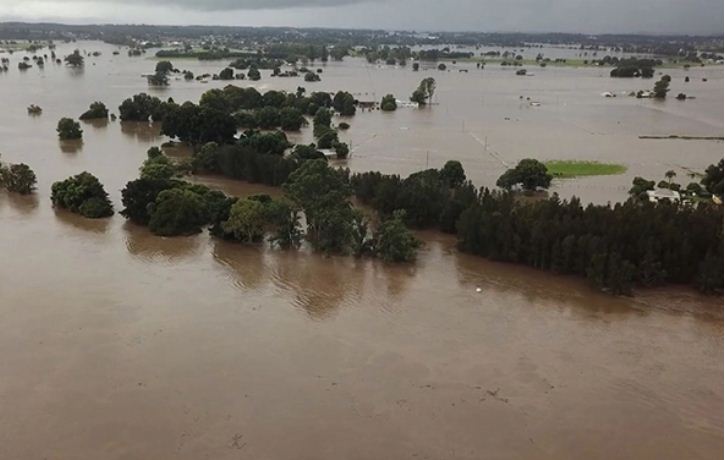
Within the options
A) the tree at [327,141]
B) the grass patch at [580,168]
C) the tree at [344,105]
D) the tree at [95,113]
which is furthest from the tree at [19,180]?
the tree at [344,105]

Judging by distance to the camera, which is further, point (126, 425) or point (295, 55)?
point (295, 55)

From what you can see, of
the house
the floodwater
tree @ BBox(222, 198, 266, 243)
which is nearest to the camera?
the floodwater

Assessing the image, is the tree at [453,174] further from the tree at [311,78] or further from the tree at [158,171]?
the tree at [311,78]

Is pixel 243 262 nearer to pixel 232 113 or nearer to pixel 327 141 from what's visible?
pixel 327 141

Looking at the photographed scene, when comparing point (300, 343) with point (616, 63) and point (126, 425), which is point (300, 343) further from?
point (616, 63)

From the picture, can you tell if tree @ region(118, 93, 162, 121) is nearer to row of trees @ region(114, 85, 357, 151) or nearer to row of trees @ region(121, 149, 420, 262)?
row of trees @ region(114, 85, 357, 151)

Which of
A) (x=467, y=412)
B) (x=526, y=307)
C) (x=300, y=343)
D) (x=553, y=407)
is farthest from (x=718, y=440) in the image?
(x=300, y=343)

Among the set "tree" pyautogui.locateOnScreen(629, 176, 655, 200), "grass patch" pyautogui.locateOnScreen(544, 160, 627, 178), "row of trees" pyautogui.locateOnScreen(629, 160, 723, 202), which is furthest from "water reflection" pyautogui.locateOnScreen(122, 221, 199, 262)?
"grass patch" pyautogui.locateOnScreen(544, 160, 627, 178)
